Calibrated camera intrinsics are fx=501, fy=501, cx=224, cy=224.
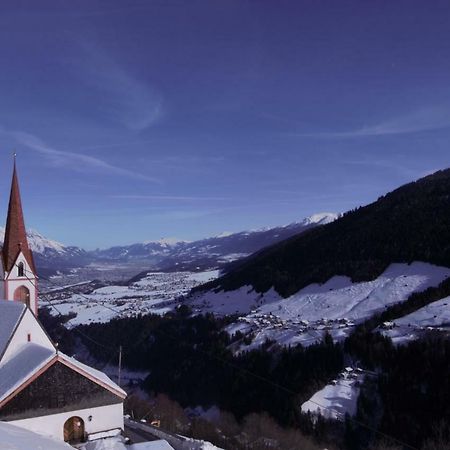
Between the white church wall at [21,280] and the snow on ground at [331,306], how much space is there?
136 feet

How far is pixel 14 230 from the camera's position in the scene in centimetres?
3512

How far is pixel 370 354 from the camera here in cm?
5616

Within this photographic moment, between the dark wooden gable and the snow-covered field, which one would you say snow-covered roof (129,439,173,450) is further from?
the snow-covered field

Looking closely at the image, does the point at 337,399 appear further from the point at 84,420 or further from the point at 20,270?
the point at 20,270

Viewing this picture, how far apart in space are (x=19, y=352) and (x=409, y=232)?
8759cm

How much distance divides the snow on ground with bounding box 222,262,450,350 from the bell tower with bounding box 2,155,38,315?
42.3 meters

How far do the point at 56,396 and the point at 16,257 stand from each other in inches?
520

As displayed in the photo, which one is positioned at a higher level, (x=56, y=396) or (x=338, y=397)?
(x=56, y=396)

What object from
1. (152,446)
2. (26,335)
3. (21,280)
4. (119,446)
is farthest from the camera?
(21,280)

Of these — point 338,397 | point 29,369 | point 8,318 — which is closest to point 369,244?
point 338,397

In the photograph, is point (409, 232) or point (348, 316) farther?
point (409, 232)

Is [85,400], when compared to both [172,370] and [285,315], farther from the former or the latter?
[285,315]

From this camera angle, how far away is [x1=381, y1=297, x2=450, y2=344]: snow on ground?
191ft

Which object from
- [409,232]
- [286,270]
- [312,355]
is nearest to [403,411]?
[312,355]
